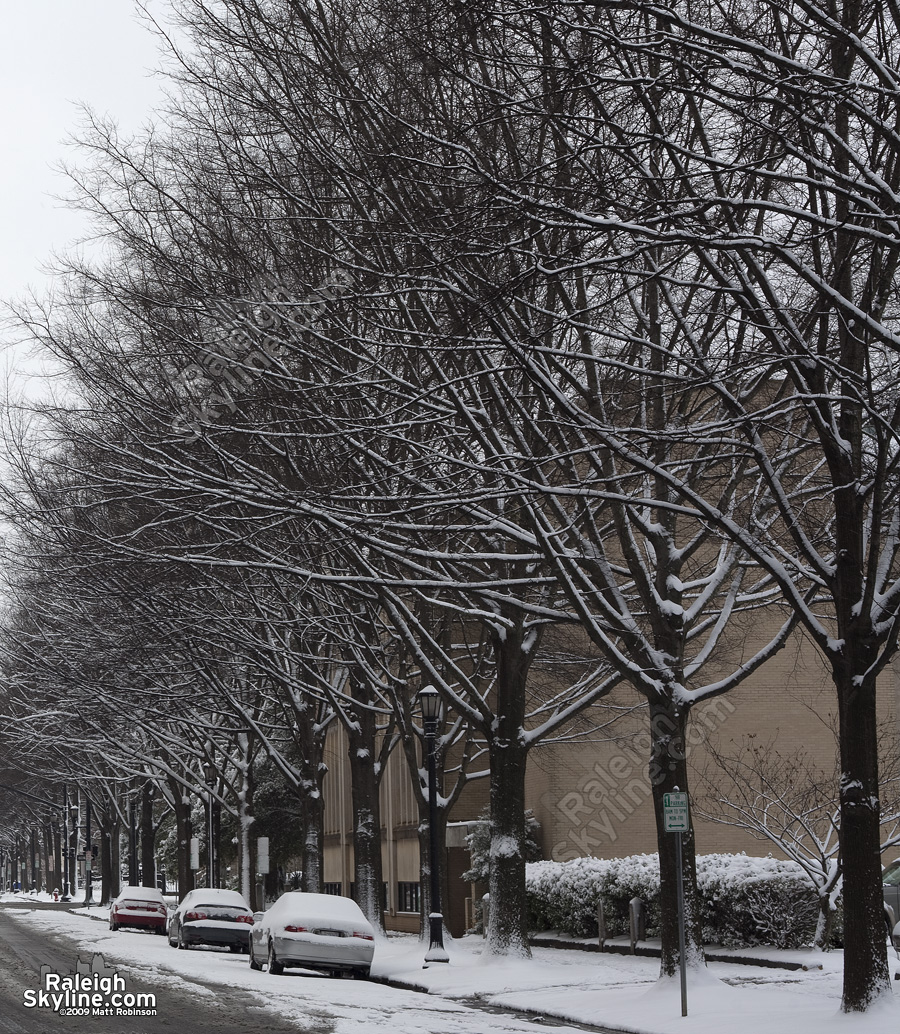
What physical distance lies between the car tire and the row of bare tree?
3.90 metres

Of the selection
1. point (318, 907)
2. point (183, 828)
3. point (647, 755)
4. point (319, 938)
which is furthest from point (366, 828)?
point (183, 828)

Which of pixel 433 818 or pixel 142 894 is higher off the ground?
pixel 433 818

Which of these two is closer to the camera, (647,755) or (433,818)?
(433,818)

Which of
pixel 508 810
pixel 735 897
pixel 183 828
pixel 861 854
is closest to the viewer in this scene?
pixel 861 854

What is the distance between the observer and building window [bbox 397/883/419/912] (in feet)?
142

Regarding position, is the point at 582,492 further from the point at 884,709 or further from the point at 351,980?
the point at 884,709

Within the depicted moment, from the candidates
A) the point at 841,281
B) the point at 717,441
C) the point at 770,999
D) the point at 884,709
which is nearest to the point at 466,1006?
the point at 770,999

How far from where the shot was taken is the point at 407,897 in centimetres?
4394

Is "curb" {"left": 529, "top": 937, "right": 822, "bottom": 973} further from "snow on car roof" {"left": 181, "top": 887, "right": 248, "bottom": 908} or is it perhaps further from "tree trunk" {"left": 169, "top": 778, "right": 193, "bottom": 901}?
"tree trunk" {"left": 169, "top": 778, "right": 193, "bottom": 901}

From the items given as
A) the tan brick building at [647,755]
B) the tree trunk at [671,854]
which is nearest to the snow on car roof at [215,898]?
the tan brick building at [647,755]

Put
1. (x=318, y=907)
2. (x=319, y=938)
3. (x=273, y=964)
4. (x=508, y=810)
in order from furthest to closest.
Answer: (x=318, y=907), (x=273, y=964), (x=319, y=938), (x=508, y=810)

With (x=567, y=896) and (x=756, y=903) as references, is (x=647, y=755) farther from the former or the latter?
(x=756, y=903)

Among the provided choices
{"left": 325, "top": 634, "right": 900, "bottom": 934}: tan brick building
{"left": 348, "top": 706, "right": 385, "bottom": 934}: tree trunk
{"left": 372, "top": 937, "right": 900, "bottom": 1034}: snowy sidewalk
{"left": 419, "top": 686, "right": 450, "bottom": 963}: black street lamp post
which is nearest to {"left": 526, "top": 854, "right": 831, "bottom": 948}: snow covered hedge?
{"left": 372, "top": 937, "right": 900, "bottom": 1034}: snowy sidewalk

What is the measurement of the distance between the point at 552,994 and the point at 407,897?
2560 cm
